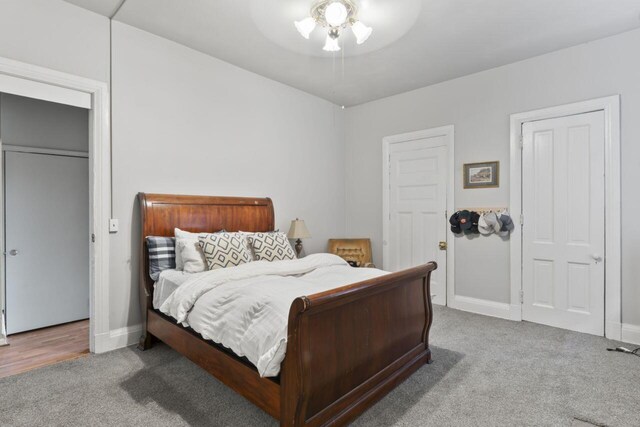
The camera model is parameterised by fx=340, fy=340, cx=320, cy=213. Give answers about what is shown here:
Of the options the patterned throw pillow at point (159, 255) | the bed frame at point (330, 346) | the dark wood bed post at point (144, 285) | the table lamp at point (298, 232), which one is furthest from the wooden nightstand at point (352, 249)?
the dark wood bed post at point (144, 285)

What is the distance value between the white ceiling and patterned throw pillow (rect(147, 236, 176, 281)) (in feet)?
6.16

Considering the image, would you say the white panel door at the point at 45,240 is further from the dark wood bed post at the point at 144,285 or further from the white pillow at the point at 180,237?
the white pillow at the point at 180,237

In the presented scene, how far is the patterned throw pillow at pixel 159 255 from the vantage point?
2879 mm

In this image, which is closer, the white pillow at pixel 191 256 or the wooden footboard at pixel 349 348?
the wooden footboard at pixel 349 348

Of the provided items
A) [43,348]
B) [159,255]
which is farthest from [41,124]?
[43,348]

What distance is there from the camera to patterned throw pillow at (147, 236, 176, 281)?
2.88m

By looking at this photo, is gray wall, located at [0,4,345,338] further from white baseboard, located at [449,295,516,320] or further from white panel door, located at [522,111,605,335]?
white panel door, located at [522,111,605,335]

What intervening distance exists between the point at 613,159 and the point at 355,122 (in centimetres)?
304

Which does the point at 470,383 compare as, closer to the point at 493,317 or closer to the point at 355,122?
the point at 493,317

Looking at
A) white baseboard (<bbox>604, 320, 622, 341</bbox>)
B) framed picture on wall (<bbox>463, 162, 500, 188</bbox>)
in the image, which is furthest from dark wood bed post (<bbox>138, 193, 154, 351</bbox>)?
white baseboard (<bbox>604, 320, 622, 341</bbox>)

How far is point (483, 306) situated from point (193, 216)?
3316mm

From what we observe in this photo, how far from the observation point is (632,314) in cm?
304

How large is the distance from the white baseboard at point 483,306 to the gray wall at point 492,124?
59 millimetres

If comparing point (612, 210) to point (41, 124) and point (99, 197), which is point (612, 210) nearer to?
point (99, 197)
